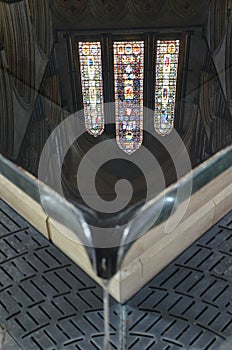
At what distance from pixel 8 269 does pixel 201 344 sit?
5.14 feet

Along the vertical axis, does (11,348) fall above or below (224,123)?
below

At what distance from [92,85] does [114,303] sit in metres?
4.32

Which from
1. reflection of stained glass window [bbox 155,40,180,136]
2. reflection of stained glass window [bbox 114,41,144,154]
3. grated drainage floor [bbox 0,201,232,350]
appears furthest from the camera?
reflection of stained glass window [bbox 114,41,144,154]

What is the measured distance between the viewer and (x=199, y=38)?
6523mm

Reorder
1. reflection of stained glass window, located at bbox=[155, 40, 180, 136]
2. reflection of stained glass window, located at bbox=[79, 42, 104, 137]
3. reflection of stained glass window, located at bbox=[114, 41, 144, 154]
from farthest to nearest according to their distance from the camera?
1. reflection of stained glass window, located at bbox=[114, 41, 144, 154]
2. reflection of stained glass window, located at bbox=[79, 42, 104, 137]
3. reflection of stained glass window, located at bbox=[155, 40, 180, 136]

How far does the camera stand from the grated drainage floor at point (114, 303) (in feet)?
8.54

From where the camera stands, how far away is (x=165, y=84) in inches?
239

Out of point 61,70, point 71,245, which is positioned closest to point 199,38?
point 61,70

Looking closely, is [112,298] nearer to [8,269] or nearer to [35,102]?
[8,269]

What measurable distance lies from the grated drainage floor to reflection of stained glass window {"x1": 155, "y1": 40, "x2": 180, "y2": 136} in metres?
2.34

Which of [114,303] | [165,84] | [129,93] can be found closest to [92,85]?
[129,93]

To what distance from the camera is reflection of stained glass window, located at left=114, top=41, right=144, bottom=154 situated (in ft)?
19.1

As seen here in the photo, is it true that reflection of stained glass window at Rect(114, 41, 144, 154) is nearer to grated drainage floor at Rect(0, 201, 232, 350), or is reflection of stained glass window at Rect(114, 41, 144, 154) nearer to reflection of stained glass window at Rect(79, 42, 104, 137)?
reflection of stained glass window at Rect(79, 42, 104, 137)

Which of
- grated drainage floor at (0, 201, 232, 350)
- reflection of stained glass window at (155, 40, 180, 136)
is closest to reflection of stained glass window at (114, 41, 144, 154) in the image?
reflection of stained glass window at (155, 40, 180, 136)
